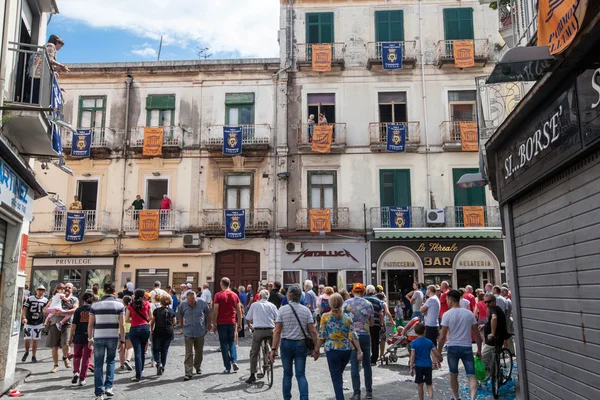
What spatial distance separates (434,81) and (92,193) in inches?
646

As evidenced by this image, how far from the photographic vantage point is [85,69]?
24734 mm

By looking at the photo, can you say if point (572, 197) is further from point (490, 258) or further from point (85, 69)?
point (85, 69)

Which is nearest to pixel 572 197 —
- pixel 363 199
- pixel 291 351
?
pixel 291 351

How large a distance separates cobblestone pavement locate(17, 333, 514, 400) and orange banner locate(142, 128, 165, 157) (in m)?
12.6

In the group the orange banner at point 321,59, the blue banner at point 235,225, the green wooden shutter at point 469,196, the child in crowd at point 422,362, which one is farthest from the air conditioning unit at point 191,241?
the child in crowd at point 422,362

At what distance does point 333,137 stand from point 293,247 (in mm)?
5222

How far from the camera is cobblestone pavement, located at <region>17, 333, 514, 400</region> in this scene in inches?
353

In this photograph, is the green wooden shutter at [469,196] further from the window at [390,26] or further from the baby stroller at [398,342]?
the baby stroller at [398,342]

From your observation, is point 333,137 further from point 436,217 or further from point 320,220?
point 436,217

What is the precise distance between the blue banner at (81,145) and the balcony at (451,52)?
15.9m

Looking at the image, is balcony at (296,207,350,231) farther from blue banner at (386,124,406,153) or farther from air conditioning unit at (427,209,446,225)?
air conditioning unit at (427,209,446,225)

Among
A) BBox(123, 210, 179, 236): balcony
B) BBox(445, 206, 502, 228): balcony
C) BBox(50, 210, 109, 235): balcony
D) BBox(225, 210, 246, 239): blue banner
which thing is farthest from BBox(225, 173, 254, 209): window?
BBox(445, 206, 502, 228): balcony

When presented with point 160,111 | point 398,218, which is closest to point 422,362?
point 398,218

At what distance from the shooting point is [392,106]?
2400cm
